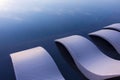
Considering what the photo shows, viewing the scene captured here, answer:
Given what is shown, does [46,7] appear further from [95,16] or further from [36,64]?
[36,64]

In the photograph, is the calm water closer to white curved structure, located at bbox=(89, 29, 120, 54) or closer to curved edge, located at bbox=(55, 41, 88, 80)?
curved edge, located at bbox=(55, 41, 88, 80)

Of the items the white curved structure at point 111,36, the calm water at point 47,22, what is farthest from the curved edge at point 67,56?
the white curved structure at point 111,36

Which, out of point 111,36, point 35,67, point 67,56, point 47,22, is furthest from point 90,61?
point 47,22

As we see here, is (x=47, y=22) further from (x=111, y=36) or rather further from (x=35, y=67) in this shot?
(x=35, y=67)

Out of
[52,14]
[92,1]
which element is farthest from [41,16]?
[92,1]

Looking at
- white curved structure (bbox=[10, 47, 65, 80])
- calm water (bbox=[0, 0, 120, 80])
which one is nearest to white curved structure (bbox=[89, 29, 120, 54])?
calm water (bbox=[0, 0, 120, 80])

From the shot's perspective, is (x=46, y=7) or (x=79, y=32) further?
(x=46, y=7)

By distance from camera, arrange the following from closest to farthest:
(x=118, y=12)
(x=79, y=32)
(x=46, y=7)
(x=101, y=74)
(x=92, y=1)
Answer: (x=101, y=74)
(x=79, y=32)
(x=46, y=7)
(x=118, y=12)
(x=92, y=1)
